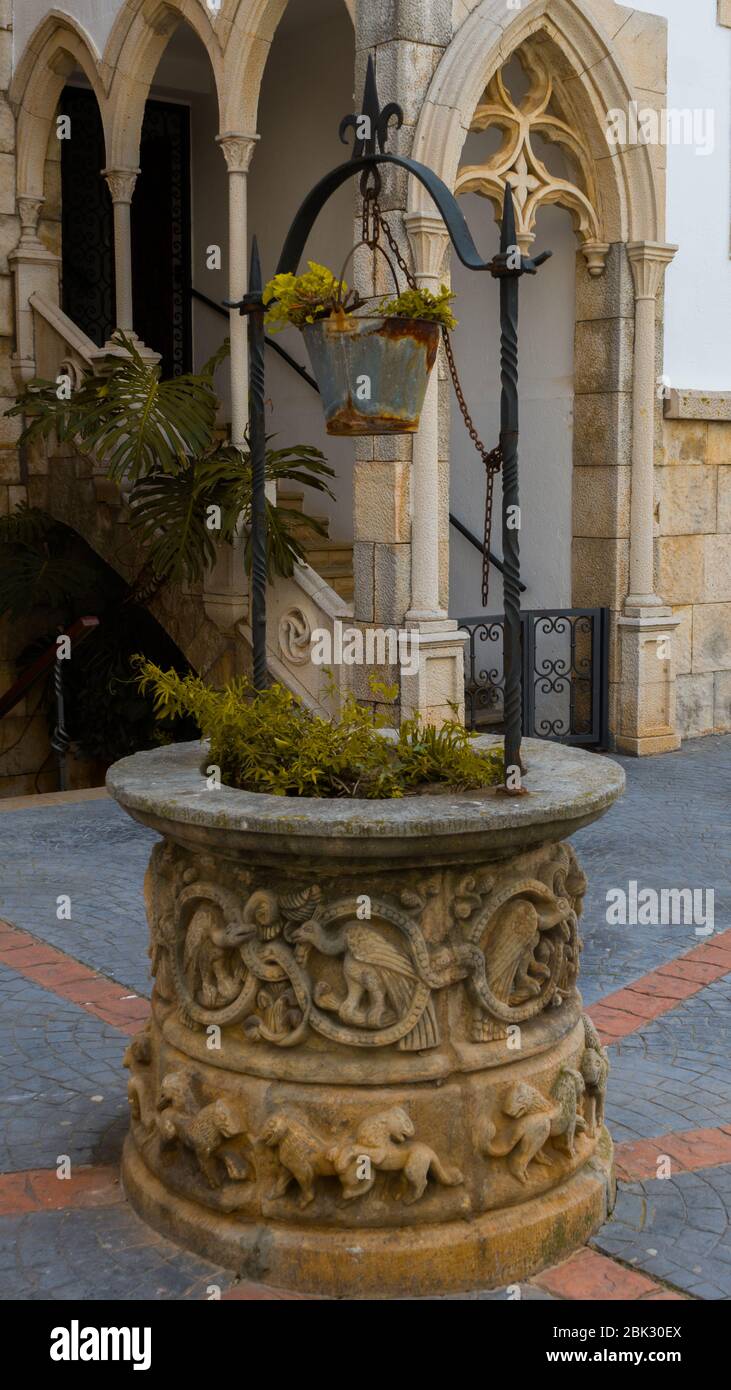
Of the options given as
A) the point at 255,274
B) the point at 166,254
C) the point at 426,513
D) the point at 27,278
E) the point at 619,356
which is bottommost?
the point at 426,513

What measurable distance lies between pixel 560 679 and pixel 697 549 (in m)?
1.21

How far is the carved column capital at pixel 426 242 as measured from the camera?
24.3ft

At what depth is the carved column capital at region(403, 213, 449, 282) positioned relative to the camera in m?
7.40

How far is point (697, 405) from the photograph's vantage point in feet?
30.5

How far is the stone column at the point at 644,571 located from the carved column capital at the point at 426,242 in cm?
189

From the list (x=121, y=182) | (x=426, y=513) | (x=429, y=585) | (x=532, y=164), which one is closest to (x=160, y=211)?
(x=121, y=182)

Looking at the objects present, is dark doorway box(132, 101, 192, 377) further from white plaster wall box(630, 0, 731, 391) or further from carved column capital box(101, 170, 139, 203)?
white plaster wall box(630, 0, 731, 391)

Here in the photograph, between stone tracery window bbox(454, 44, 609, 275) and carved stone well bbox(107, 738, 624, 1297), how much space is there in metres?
5.49

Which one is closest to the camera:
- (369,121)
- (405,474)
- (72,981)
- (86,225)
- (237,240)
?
(369,121)

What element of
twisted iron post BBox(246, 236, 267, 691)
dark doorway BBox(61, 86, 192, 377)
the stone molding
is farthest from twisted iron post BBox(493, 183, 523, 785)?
dark doorway BBox(61, 86, 192, 377)

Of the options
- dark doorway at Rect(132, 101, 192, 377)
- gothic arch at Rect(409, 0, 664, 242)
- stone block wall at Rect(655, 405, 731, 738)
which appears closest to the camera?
gothic arch at Rect(409, 0, 664, 242)

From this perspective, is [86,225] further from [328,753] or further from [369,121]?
[328,753]

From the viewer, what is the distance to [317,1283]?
10.3 ft

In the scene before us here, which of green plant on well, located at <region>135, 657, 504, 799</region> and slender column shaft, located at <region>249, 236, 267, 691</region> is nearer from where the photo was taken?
green plant on well, located at <region>135, 657, 504, 799</region>
